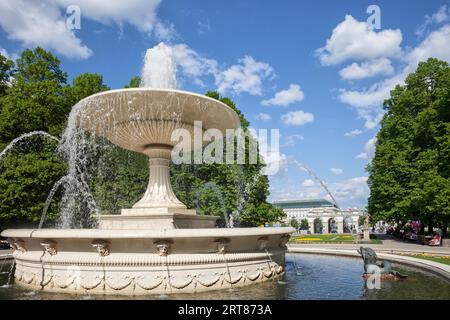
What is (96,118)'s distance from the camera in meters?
11.7

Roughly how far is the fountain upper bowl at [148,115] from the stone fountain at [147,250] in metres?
0.03

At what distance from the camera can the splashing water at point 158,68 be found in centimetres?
1342

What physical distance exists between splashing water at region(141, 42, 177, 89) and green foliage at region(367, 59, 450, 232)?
17.5 meters

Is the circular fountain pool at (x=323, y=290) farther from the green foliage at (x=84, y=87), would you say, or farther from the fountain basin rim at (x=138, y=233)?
the green foliage at (x=84, y=87)

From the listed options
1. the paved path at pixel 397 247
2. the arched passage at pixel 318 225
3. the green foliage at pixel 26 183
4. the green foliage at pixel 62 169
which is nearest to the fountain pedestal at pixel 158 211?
the green foliage at pixel 62 169

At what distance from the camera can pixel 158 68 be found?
1338cm

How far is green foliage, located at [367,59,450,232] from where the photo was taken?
23.4m

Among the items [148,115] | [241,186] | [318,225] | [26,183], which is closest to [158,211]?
[148,115]

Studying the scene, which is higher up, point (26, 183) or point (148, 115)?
point (148, 115)

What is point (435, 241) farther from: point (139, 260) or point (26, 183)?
point (26, 183)

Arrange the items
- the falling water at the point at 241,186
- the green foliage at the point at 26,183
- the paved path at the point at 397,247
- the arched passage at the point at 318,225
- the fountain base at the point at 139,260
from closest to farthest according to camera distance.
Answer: the fountain base at the point at 139,260 → the paved path at the point at 397,247 → the green foliage at the point at 26,183 → the falling water at the point at 241,186 → the arched passage at the point at 318,225

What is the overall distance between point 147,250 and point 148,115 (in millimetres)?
4613

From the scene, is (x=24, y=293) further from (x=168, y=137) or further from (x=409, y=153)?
(x=409, y=153)
